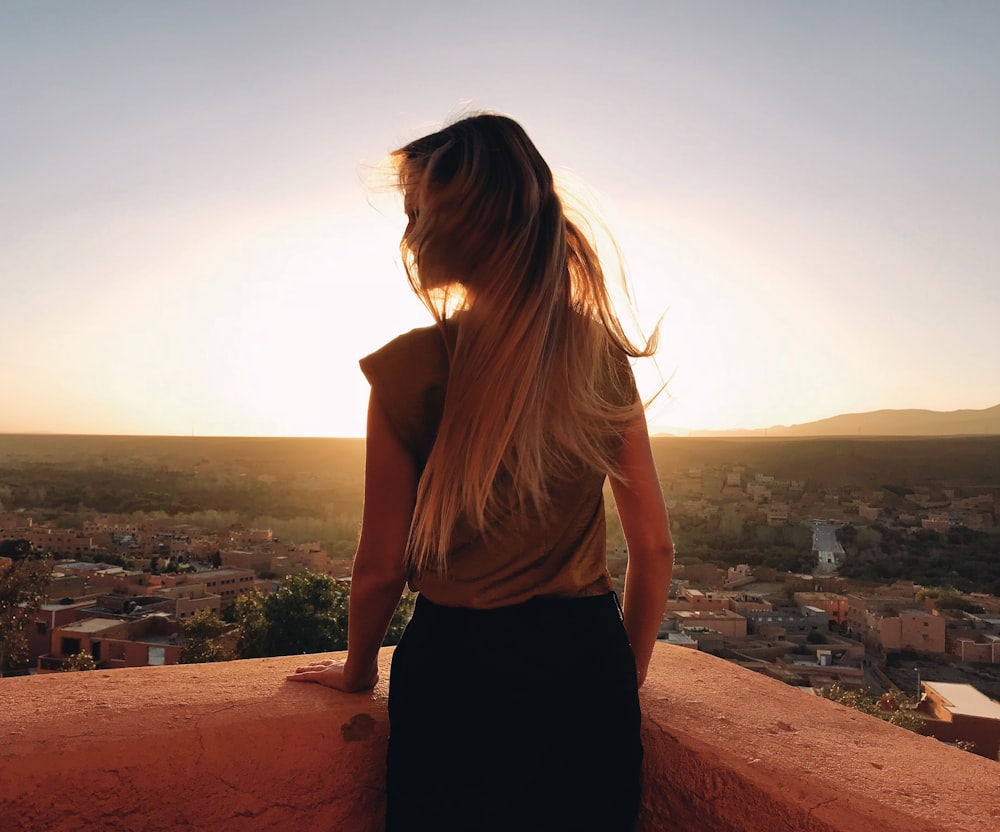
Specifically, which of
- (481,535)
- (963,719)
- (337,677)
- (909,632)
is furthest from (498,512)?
(909,632)

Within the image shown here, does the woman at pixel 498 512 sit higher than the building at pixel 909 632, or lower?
higher

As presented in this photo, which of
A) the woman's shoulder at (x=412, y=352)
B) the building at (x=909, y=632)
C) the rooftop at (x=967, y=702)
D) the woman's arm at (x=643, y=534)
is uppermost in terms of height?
the woman's shoulder at (x=412, y=352)

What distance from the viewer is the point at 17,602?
15.3 meters

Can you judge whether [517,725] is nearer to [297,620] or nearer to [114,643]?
[297,620]

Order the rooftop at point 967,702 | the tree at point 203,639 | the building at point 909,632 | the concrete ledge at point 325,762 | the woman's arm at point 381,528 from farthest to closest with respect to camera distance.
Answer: the building at point 909,632 < the tree at point 203,639 < the rooftop at point 967,702 < the woman's arm at point 381,528 < the concrete ledge at point 325,762

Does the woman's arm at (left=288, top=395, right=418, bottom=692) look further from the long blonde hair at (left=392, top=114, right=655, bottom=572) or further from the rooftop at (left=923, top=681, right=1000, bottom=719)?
the rooftop at (left=923, top=681, right=1000, bottom=719)

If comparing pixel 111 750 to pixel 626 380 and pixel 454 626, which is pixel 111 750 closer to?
pixel 454 626

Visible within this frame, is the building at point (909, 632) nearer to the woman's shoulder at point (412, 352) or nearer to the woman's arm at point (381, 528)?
the woman's arm at point (381, 528)

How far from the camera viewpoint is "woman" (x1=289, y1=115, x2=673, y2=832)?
0.93 m

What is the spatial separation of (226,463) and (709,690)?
53.3 metres

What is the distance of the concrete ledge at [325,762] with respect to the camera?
35.7 inches

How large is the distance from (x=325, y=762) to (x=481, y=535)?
0.46m

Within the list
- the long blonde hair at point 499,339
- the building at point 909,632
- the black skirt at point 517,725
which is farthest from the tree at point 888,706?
the long blonde hair at point 499,339

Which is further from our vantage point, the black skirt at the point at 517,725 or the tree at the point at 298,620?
the tree at the point at 298,620
